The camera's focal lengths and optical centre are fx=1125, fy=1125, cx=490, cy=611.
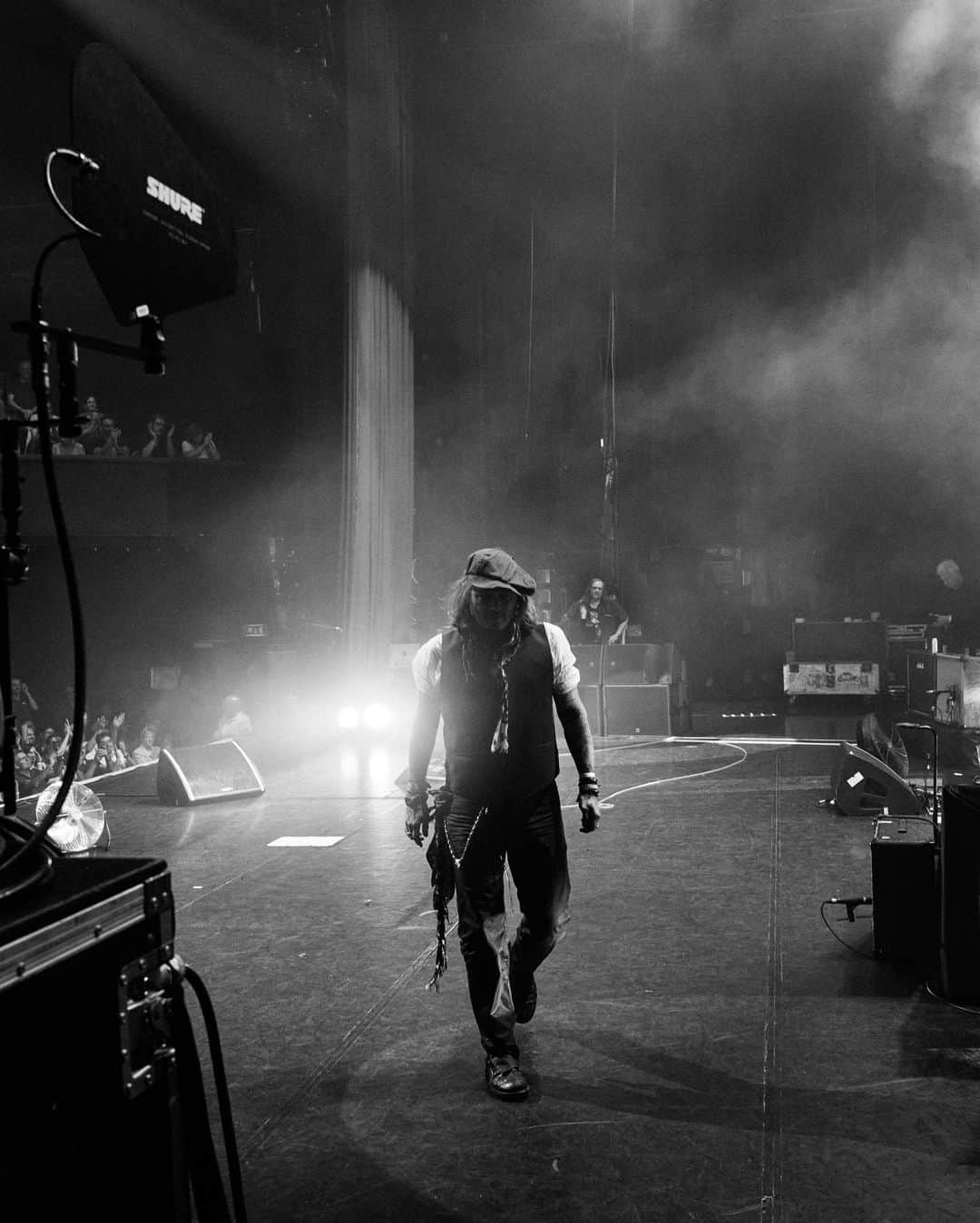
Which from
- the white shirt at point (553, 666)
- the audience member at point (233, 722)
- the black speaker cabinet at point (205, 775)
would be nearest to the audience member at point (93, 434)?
the audience member at point (233, 722)

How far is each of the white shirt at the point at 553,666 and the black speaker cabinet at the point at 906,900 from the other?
178 cm

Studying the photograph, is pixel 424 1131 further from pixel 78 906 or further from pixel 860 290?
pixel 860 290

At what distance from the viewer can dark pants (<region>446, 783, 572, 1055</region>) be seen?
12.1 feet

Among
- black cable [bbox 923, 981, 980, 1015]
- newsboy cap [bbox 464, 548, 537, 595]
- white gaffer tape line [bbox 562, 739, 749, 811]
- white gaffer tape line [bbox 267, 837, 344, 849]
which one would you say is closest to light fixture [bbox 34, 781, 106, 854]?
Answer: white gaffer tape line [bbox 267, 837, 344, 849]

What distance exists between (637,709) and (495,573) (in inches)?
346

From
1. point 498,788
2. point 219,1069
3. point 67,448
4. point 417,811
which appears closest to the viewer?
point 219,1069

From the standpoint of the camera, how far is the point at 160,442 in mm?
13734

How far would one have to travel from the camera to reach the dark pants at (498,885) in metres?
3.68

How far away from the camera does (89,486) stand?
13.0 meters

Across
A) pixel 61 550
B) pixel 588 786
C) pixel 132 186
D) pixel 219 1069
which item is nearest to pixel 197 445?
pixel 132 186

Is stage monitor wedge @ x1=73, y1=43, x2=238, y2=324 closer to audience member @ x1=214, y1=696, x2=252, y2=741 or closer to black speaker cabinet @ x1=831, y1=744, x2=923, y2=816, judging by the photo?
black speaker cabinet @ x1=831, y1=744, x2=923, y2=816

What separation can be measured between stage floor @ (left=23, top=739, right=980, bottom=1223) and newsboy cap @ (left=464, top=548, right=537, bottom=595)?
1.66 meters

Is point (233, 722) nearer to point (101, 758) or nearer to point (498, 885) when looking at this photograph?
point (101, 758)

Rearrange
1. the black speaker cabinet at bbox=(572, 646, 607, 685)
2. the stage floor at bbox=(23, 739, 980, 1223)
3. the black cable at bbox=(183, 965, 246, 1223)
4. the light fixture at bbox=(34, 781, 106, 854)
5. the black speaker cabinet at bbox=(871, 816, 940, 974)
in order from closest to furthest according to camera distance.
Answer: the black cable at bbox=(183, 965, 246, 1223) < the stage floor at bbox=(23, 739, 980, 1223) < the black speaker cabinet at bbox=(871, 816, 940, 974) < the light fixture at bbox=(34, 781, 106, 854) < the black speaker cabinet at bbox=(572, 646, 607, 685)
